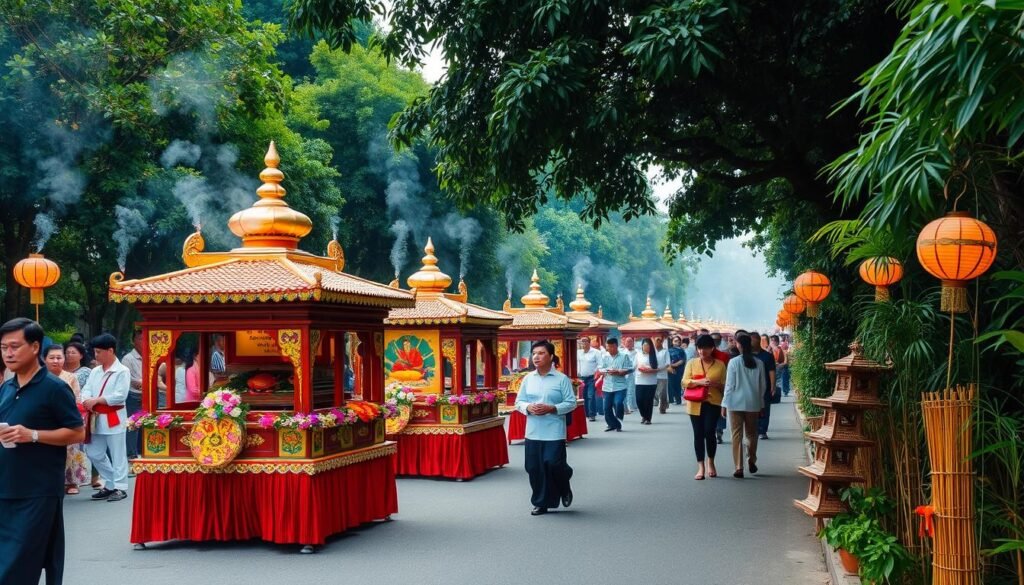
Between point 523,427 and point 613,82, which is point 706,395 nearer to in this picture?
point 613,82

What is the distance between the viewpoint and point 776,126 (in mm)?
12766

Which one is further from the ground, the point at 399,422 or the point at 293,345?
the point at 293,345

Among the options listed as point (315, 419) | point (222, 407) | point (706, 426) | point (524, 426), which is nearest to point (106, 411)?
point (222, 407)

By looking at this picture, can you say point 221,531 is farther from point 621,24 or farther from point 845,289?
point 845,289

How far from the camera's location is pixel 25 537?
5.77m

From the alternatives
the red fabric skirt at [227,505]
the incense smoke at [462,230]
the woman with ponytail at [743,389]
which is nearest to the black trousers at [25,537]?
the red fabric skirt at [227,505]

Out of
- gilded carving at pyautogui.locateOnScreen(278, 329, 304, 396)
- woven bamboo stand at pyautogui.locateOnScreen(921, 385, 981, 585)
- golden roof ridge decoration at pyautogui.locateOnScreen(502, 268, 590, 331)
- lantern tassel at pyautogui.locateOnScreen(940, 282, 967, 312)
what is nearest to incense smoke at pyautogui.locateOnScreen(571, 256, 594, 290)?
golden roof ridge decoration at pyautogui.locateOnScreen(502, 268, 590, 331)

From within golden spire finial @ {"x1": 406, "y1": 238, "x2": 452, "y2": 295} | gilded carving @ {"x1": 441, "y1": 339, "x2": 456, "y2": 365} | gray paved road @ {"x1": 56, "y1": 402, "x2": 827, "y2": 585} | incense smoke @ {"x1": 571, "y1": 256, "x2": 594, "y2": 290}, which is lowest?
gray paved road @ {"x1": 56, "y1": 402, "x2": 827, "y2": 585}

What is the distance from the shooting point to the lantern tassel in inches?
224

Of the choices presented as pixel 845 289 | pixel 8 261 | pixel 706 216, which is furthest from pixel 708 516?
pixel 8 261

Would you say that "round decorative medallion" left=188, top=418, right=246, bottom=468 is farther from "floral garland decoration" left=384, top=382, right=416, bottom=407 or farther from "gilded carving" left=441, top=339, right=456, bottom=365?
"gilded carving" left=441, top=339, right=456, bottom=365

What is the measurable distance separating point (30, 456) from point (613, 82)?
7219mm

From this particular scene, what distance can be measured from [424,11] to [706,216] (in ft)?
25.5

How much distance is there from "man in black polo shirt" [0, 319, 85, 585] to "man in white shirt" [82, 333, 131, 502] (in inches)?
232
